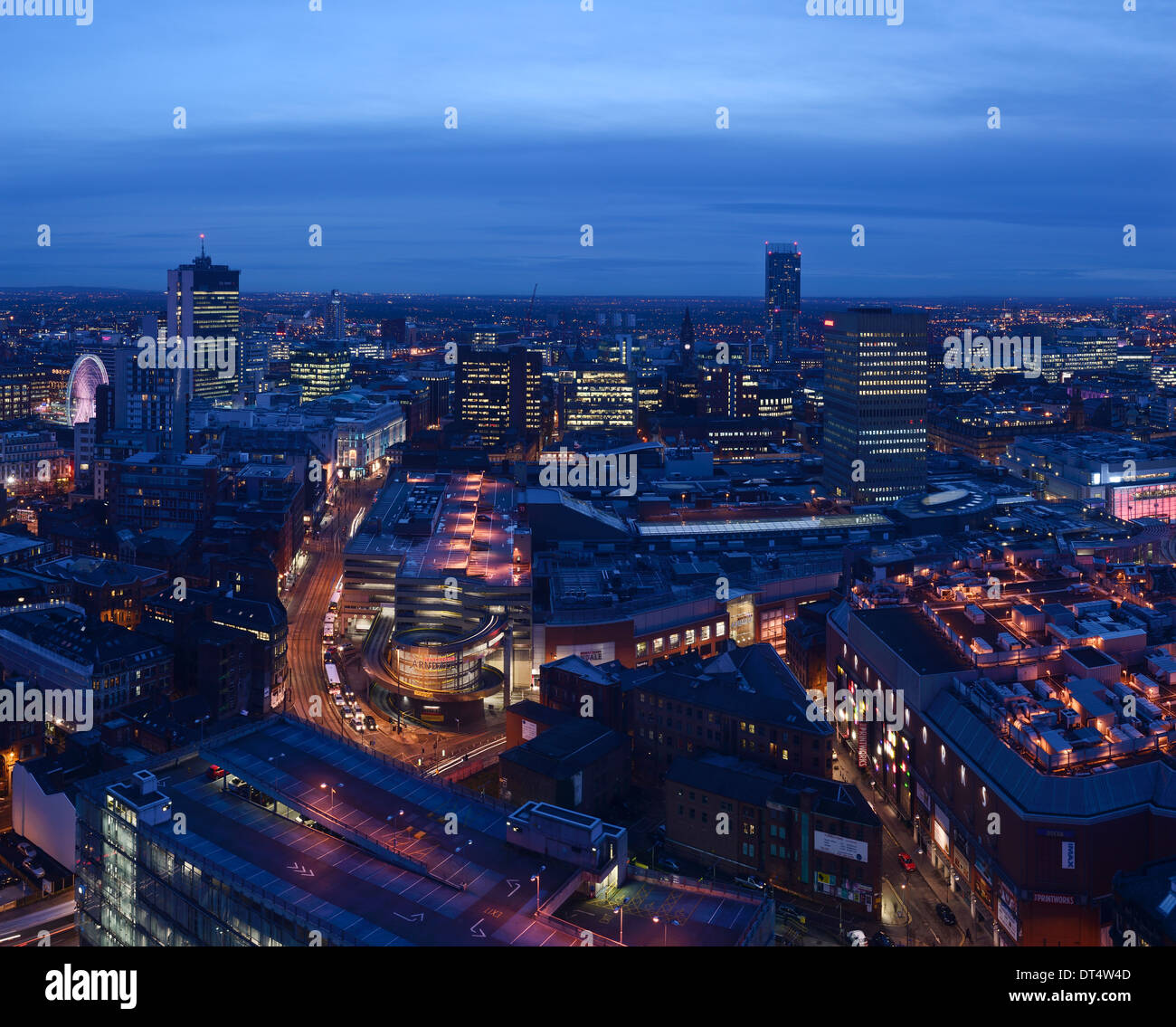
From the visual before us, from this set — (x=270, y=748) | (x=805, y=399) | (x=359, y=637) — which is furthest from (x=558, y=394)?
(x=270, y=748)

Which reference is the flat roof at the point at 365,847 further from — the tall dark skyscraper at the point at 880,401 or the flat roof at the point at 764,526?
the tall dark skyscraper at the point at 880,401

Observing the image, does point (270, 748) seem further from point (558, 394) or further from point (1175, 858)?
point (558, 394)

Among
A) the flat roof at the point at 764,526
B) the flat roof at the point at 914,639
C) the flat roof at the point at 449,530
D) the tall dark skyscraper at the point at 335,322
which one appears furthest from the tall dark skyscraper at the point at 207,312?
the flat roof at the point at 914,639

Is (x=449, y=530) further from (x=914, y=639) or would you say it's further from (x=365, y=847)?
(x=365, y=847)

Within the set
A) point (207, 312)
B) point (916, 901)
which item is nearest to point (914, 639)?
point (916, 901)

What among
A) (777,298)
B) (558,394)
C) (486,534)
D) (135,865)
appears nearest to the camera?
(135,865)

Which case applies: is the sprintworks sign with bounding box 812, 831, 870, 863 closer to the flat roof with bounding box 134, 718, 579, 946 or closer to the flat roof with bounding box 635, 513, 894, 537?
the flat roof with bounding box 134, 718, 579, 946
